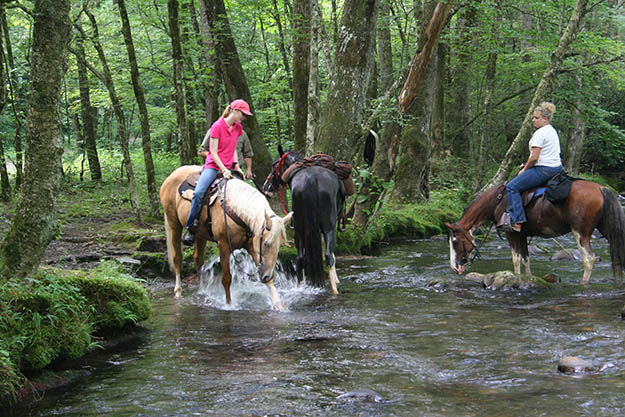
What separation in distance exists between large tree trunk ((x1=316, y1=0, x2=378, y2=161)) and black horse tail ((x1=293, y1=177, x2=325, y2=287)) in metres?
2.39

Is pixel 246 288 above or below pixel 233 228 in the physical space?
below

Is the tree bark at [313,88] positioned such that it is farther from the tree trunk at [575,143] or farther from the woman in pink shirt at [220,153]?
the tree trunk at [575,143]

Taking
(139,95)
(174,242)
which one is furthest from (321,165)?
(139,95)

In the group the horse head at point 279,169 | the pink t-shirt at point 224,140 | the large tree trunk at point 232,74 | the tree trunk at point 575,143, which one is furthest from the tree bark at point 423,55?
the tree trunk at point 575,143

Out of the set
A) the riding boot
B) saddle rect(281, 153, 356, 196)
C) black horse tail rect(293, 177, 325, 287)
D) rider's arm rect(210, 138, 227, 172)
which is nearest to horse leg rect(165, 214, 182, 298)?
the riding boot

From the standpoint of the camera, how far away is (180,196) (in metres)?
8.55

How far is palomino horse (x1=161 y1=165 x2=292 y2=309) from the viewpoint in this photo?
6.95m

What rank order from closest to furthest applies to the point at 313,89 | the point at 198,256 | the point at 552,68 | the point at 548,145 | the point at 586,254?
1. the point at 586,254
2. the point at 548,145
3. the point at 198,256
4. the point at 313,89
5. the point at 552,68

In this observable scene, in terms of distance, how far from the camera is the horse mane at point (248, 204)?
713 cm

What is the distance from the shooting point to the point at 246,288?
895 cm

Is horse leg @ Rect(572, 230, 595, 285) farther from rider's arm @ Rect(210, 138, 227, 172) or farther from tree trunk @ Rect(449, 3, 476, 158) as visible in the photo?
tree trunk @ Rect(449, 3, 476, 158)

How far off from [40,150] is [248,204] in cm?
297

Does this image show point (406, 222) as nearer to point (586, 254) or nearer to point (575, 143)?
point (586, 254)

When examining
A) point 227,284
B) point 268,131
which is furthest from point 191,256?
point 268,131
